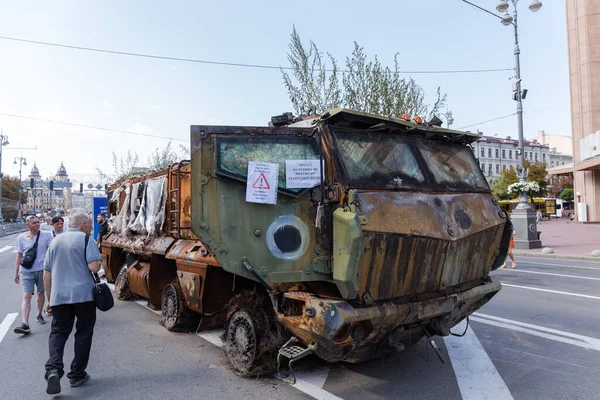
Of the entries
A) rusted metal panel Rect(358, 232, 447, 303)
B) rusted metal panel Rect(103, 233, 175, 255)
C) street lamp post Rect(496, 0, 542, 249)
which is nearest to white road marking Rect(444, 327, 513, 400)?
rusted metal panel Rect(358, 232, 447, 303)

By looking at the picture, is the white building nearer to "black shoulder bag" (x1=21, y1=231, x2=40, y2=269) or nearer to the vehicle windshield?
the vehicle windshield

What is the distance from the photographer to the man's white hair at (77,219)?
16.0ft

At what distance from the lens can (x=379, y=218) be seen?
3.95 meters

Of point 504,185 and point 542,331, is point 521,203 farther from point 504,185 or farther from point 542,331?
point 504,185

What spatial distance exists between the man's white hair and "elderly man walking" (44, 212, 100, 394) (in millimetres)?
43

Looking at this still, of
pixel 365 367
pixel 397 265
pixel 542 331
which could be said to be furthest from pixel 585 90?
pixel 397 265

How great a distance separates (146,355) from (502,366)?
4206mm

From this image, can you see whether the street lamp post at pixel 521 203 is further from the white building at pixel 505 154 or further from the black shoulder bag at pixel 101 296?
the white building at pixel 505 154

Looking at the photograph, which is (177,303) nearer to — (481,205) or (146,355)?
(146,355)

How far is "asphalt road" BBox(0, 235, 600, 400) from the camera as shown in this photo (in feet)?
14.1

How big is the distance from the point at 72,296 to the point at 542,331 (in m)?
6.09

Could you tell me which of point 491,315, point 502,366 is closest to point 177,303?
point 502,366

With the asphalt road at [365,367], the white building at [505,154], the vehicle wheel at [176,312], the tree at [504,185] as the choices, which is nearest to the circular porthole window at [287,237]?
the asphalt road at [365,367]

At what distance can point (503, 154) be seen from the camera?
8706 centimetres
